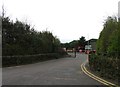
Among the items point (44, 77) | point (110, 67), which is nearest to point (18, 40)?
point (44, 77)

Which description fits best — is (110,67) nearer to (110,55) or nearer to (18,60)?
(110,55)

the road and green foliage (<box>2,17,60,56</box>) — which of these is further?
green foliage (<box>2,17,60,56</box>)

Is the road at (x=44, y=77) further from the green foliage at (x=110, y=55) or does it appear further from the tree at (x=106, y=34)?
the tree at (x=106, y=34)

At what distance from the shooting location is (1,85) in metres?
13.7

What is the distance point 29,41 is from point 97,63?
87.1 ft

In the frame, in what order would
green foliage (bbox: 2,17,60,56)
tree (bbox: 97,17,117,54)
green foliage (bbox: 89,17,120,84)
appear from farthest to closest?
green foliage (bbox: 2,17,60,56) < tree (bbox: 97,17,117,54) < green foliage (bbox: 89,17,120,84)

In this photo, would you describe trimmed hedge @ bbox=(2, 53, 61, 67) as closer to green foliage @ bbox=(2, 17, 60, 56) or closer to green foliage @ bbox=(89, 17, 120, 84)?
green foliage @ bbox=(2, 17, 60, 56)

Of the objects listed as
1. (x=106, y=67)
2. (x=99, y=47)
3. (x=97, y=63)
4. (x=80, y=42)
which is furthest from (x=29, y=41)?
(x=80, y=42)

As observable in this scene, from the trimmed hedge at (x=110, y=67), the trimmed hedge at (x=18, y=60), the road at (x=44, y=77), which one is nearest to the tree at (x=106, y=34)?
the road at (x=44, y=77)

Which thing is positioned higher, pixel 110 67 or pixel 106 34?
pixel 106 34

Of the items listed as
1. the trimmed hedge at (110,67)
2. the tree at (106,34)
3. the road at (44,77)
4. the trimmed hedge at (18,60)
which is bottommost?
the road at (44,77)

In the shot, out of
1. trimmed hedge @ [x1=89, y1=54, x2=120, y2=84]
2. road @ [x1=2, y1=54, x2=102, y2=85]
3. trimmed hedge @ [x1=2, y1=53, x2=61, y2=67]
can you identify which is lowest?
road @ [x1=2, y1=54, x2=102, y2=85]

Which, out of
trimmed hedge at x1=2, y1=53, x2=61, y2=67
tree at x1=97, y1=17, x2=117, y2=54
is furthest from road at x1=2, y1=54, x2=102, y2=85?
trimmed hedge at x1=2, y1=53, x2=61, y2=67

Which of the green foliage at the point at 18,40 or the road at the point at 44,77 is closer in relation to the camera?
the road at the point at 44,77
